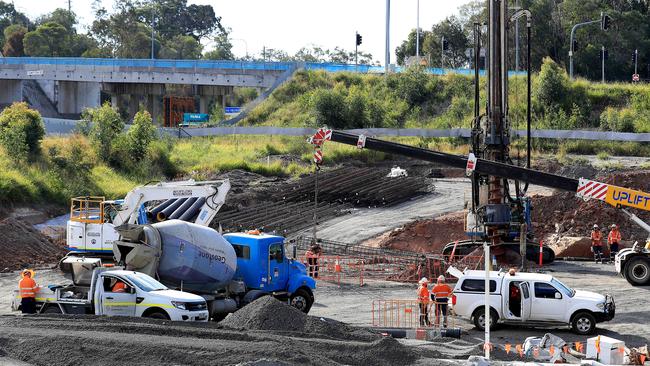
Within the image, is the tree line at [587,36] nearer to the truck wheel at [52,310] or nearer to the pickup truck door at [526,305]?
the pickup truck door at [526,305]

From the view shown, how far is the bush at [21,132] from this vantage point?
2039 inches

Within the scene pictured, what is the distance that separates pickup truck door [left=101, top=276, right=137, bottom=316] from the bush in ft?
98.5

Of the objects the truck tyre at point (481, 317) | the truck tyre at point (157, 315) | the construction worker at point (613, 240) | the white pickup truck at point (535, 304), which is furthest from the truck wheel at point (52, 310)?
the construction worker at point (613, 240)

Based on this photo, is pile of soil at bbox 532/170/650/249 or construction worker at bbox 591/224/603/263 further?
pile of soil at bbox 532/170/650/249

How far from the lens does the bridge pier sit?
94.0 meters

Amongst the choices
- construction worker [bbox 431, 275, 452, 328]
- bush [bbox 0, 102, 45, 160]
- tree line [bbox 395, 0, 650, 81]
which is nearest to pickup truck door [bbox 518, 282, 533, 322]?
construction worker [bbox 431, 275, 452, 328]

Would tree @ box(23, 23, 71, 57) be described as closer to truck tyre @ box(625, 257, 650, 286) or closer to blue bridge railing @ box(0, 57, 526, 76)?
blue bridge railing @ box(0, 57, 526, 76)

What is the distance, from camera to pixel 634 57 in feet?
301

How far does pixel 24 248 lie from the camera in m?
38.8

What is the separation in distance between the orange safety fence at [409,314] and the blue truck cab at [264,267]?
7.43ft

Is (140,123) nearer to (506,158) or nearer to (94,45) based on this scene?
(506,158)

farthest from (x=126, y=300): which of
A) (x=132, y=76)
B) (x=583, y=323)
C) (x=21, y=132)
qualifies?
(x=132, y=76)

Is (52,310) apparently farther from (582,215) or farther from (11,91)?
(11,91)

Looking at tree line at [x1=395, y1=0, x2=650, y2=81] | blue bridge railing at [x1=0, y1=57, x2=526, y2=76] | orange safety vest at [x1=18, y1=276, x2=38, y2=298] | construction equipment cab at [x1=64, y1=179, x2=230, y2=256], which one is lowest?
orange safety vest at [x1=18, y1=276, x2=38, y2=298]
